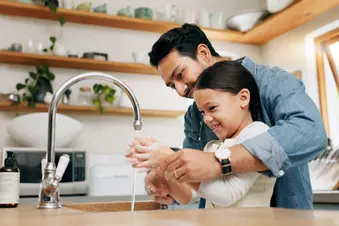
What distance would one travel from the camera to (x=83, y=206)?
1633 mm

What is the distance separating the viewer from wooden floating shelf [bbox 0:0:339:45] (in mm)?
3045

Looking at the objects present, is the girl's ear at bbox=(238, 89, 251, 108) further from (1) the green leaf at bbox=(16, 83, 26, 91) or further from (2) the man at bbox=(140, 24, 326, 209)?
(1) the green leaf at bbox=(16, 83, 26, 91)

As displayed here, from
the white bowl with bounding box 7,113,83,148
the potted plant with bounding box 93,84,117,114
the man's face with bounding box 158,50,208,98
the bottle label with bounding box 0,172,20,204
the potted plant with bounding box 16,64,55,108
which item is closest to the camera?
the bottle label with bounding box 0,172,20,204

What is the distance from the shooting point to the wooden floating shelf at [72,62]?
3.03 metres

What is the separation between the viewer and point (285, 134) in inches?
39.9

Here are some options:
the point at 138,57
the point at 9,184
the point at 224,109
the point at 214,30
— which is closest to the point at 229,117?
the point at 224,109

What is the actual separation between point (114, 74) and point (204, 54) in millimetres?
1924

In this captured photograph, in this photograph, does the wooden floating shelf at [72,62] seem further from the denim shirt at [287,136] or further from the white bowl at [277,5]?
the denim shirt at [287,136]

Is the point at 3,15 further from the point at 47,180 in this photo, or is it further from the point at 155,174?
the point at 155,174

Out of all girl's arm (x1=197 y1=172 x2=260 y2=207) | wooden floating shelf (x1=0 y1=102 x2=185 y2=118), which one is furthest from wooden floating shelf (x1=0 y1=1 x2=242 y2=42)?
girl's arm (x1=197 y1=172 x2=260 y2=207)

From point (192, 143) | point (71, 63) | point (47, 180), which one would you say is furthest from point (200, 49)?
point (71, 63)

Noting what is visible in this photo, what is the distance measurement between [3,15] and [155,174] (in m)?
2.52

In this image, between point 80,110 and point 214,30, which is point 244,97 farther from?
point 214,30

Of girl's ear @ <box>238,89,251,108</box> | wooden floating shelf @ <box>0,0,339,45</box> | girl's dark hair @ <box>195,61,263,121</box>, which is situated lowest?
girl's ear @ <box>238,89,251,108</box>
